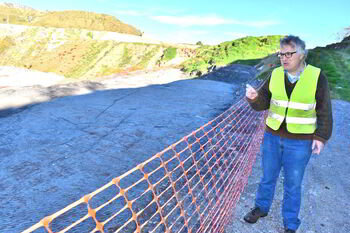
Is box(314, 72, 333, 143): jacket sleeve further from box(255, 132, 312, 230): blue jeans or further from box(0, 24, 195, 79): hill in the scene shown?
box(0, 24, 195, 79): hill

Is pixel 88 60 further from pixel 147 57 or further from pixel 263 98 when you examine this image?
pixel 263 98

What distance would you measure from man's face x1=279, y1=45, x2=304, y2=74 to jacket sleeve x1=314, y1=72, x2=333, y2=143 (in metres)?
0.28

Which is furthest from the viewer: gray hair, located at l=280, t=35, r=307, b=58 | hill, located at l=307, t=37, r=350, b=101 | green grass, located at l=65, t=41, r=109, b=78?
green grass, located at l=65, t=41, r=109, b=78

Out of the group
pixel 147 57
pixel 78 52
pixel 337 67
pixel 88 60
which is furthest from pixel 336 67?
pixel 78 52

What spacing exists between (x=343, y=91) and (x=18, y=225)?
13.4 meters

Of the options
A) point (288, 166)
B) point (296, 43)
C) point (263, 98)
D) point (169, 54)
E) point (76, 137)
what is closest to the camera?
point (296, 43)

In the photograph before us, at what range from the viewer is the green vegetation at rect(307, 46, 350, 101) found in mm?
12766

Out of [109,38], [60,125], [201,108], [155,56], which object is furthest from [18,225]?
[109,38]

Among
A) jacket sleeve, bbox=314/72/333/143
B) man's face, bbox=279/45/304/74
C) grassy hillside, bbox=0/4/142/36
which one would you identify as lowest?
jacket sleeve, bbox=314/72/333/143

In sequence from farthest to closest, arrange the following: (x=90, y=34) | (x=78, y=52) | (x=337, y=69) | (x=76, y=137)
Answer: (x=90, y=34), (x=78, y=52), (x=337, y=69), (x=76, y=137)

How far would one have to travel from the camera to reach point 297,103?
10.00 ft

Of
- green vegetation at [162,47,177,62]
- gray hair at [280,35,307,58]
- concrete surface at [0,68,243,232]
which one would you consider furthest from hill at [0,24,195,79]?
gray hair at [280,35,307,58]

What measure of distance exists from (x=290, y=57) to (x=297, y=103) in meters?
0.51

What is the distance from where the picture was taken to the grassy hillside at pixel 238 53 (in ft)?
79.8
